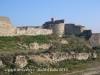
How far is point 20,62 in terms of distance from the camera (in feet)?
69.5

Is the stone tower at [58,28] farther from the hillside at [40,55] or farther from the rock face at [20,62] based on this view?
the rock face at [20,62]

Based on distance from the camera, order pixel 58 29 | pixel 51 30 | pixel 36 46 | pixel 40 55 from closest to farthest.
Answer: pixel 40 55, pixel 36 46, pixel 51 30, pixel 58 29

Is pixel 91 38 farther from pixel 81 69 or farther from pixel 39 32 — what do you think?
pixel 81 69

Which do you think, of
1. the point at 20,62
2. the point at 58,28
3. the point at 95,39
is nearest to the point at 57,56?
the point at 20,62

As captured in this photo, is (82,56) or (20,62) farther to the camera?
(82,56)

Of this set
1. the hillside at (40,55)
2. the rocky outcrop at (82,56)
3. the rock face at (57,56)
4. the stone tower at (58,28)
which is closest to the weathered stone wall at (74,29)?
the stone tower at (58,28)

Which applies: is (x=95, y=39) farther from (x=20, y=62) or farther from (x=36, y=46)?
(x=20, y=62)

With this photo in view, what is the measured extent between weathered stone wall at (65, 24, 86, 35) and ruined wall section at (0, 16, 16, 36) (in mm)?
18885

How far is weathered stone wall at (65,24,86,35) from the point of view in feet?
154

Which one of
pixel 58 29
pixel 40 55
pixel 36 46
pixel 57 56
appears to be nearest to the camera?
pixel 40 55

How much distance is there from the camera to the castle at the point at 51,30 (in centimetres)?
2894

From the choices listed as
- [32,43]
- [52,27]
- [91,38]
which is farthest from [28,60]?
[91,38]

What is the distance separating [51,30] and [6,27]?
12036 millimetres

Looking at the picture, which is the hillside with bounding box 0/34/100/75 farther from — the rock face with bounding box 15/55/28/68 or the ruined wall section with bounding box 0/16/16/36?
the ruined wall section with bounding box 0/16/16/36
